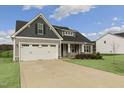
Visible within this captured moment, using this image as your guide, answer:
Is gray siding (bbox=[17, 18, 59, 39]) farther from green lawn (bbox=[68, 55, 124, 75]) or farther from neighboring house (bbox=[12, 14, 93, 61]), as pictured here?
green lawn (bbox=[68, 55, 124, 75])

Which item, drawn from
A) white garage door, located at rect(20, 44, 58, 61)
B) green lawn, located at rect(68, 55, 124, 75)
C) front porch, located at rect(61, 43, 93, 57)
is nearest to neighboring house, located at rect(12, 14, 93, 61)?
white garage door, located at rect(20, 44, 58, 61)

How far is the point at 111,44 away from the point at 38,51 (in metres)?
23.8

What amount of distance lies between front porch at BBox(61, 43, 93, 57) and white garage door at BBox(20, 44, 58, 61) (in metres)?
3.75

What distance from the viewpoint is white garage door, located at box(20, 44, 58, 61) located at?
25.3 m

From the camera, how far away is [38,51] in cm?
2653

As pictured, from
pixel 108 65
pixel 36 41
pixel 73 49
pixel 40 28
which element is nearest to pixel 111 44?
pixel 73 49

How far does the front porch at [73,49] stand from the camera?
105 ft

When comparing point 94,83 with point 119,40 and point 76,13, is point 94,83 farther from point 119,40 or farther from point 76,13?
point 119,40

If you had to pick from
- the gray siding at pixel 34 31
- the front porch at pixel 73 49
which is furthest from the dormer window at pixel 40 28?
the front porch at pixel 73 49

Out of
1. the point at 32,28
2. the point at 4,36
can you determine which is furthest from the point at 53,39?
the point at 4,36

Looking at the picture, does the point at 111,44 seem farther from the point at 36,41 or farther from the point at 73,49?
the point at 36,41

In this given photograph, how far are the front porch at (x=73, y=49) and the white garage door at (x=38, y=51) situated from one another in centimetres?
375

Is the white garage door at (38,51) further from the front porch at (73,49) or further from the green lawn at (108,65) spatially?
the green lawn at (108,65)

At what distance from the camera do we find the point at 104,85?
32.7 ft
